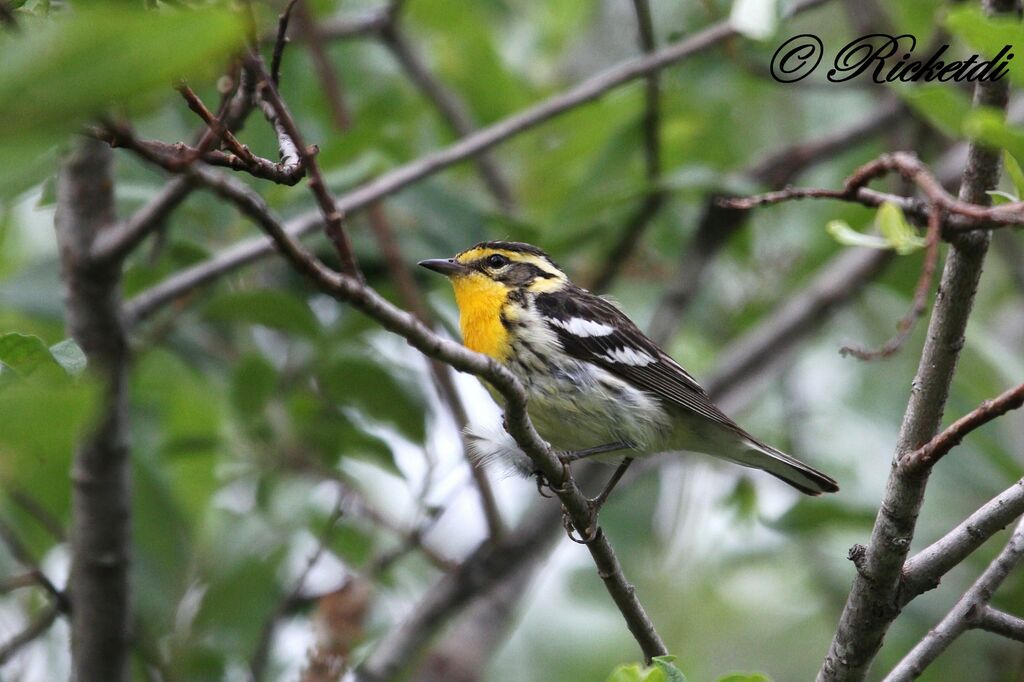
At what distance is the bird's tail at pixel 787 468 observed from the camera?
4566mm

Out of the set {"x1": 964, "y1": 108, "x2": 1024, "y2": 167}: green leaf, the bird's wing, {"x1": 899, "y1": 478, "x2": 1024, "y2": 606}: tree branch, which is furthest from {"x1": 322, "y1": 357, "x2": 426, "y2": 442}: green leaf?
{"x1": 964, "y1": 108, "x2": 1024, "y2": 167}: green leaf

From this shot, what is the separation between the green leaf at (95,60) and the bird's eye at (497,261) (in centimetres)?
400

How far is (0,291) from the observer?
474 cm

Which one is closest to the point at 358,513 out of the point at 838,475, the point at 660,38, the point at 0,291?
the point at 0,291

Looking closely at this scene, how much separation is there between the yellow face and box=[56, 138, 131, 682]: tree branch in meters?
1.45

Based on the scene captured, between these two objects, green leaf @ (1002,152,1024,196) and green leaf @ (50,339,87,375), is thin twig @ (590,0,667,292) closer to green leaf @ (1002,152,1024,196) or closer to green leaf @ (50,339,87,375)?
green leaf @ (1002,152,1024,196)

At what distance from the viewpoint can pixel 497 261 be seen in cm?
516

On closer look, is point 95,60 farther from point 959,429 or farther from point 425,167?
point 425,167

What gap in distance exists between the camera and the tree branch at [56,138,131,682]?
149 inches

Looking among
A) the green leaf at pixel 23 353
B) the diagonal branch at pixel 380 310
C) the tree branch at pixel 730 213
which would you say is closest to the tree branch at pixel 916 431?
the diagonal branch at pixel 380 310

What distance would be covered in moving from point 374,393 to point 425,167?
1200mm

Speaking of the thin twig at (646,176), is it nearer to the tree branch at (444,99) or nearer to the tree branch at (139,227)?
the tree branch at (444,99)

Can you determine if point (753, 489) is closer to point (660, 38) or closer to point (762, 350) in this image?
point (762, 350)
